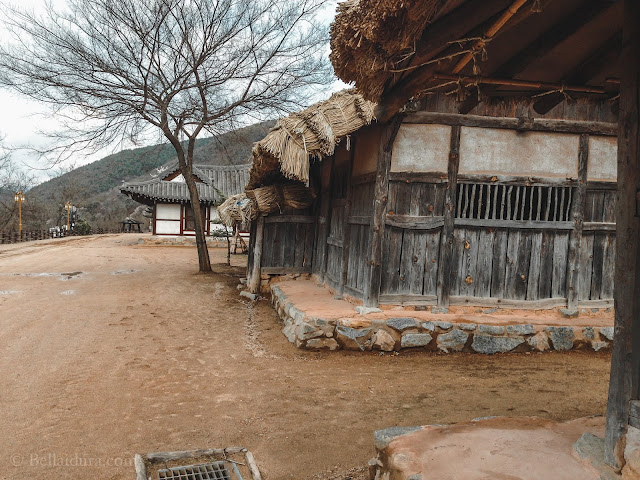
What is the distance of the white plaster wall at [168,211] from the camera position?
1006 inches

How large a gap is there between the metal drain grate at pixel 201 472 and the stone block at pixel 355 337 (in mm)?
2865

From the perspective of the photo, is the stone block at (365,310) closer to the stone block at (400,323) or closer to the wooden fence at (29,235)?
the stone block at (400,323)

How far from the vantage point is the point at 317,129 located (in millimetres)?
6207

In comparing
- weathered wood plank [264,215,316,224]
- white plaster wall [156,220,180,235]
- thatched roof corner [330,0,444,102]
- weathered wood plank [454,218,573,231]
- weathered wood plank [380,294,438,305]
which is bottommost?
weathered wood plank [380,294,438,305]

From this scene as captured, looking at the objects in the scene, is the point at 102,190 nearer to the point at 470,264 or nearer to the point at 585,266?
the point at 470,264

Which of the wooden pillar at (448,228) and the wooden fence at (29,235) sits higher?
the wooden pillar at (448,228)

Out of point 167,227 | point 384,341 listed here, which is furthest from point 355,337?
point 167,227

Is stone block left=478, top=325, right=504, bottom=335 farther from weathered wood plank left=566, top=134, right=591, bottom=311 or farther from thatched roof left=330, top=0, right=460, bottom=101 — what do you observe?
thatched roof left=330, top=0, right=460, bottom=101

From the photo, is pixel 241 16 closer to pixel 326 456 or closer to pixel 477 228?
pixel 477 228

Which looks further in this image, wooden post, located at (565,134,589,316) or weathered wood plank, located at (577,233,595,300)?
weathered wood plank, located at (577,233,595,300)

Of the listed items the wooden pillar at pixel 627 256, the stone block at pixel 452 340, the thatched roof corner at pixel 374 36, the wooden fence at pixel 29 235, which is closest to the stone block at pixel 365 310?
the stone block at pixel 452 340

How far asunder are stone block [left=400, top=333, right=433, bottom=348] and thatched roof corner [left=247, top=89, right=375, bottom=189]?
8.54 feet

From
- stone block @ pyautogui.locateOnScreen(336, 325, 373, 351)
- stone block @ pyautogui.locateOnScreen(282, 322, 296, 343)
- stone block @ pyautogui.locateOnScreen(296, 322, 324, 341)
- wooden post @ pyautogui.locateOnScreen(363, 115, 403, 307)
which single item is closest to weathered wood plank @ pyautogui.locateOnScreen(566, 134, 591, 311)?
wooden post @ pyautogui.locateOnScreen(363, 115, 403, 307)

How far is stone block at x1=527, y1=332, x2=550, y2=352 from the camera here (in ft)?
20.1
